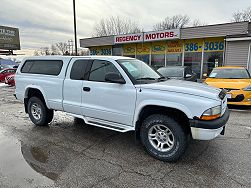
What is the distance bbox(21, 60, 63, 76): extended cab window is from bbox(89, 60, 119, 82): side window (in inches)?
41.4

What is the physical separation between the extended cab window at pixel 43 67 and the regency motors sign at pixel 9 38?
40.4 m

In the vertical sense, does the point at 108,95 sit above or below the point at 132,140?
above

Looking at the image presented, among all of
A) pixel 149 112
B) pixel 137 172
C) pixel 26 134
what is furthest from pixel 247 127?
pixel 26 134

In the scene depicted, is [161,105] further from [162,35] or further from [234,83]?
[162,35]

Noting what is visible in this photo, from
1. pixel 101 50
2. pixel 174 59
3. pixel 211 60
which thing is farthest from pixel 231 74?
pixel 101 50

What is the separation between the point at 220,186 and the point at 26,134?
430 centimetres

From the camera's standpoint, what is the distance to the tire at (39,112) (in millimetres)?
5316

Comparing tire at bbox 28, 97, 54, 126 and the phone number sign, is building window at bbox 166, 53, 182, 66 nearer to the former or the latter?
the phone number sign

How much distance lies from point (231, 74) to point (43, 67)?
23.5 ft

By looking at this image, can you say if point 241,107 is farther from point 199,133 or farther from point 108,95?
point 108,95

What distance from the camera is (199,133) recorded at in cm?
317

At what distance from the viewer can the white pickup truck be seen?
317cm

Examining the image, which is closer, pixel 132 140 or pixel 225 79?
pixel 132 140

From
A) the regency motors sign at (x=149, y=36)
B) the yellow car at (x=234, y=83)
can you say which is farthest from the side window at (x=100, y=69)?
the regency motors sign at (x=149, y=36)
